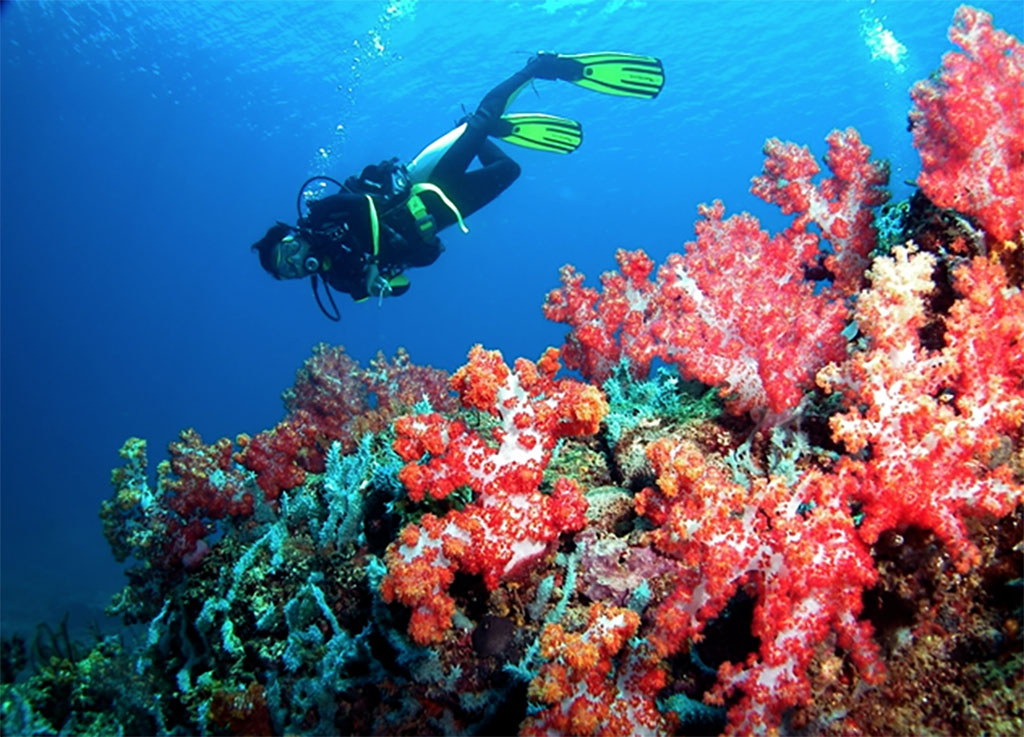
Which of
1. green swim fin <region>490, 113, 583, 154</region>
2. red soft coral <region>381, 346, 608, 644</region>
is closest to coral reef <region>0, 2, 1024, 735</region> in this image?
red soft coral <region>381, 346, 608, 644</region>

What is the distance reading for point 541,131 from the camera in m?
9.71

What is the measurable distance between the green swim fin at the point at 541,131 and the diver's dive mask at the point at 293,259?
4374mm

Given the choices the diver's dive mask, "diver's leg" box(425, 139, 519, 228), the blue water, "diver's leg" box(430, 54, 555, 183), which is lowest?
the diver's dive mask

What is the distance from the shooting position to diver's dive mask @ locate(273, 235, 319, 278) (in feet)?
22.9

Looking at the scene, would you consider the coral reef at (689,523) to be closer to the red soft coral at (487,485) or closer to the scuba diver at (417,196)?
the red soft coral at (487,485)

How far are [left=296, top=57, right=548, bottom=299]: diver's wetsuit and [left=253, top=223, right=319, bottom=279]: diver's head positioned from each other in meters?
0.19

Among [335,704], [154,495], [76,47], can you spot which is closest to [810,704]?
[335,704]

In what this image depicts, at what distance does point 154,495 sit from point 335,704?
2919 mm

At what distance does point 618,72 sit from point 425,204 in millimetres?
3891

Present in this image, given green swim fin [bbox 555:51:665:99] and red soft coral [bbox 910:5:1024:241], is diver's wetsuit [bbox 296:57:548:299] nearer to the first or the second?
green swim fin [bbox 555:51:665:99]

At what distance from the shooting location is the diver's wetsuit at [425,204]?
7.29 m

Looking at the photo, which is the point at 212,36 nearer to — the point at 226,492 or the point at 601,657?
the point at 226,492

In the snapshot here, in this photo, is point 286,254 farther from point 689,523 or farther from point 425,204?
point 689,523

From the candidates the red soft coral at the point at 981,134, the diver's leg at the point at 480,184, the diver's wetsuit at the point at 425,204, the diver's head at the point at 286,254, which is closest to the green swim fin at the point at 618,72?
the diver's wetsuit at the point at 425,204
